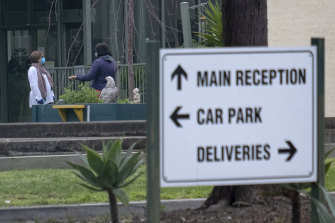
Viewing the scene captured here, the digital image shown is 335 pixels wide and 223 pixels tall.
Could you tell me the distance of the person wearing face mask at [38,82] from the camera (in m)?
15.3

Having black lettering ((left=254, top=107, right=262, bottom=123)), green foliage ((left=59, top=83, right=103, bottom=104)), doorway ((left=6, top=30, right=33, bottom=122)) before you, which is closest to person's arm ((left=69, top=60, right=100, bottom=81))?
green foliage ((left=59, top=83, right=103, bottom=104))

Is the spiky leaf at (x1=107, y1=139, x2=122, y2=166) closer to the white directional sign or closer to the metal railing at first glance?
the white directional sign

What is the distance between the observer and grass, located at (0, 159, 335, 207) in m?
7.45

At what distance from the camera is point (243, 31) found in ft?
20.8

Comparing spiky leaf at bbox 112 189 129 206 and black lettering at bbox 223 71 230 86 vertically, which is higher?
black lettering at bbox 223 71 230 86

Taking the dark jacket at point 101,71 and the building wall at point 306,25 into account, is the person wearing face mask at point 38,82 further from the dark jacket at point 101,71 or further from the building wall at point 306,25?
the building wall at point 306,25

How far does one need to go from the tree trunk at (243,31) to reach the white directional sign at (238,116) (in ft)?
6.08

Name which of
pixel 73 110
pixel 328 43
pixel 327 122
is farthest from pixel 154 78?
pixel 328 43

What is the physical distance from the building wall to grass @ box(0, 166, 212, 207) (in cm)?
910

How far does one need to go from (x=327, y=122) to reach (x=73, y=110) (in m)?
4.20

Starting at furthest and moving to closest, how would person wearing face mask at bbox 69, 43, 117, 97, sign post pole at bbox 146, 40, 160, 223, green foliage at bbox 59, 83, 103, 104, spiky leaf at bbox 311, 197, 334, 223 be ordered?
person wearing face mask at bbox 69, 43, 117, 97 < green foliage at bbox 59, 83, 103, 104 < spiky leaf at bbox 311, 197, 334, 223 < sign post pole at bbox 146, 40, 160, 223

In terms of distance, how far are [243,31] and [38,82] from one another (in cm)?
948

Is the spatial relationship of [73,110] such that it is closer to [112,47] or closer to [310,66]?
[112,47]

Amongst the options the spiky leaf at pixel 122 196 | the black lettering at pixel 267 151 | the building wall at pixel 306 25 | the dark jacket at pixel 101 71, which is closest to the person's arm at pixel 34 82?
the dark jacket at pixel 101 71
